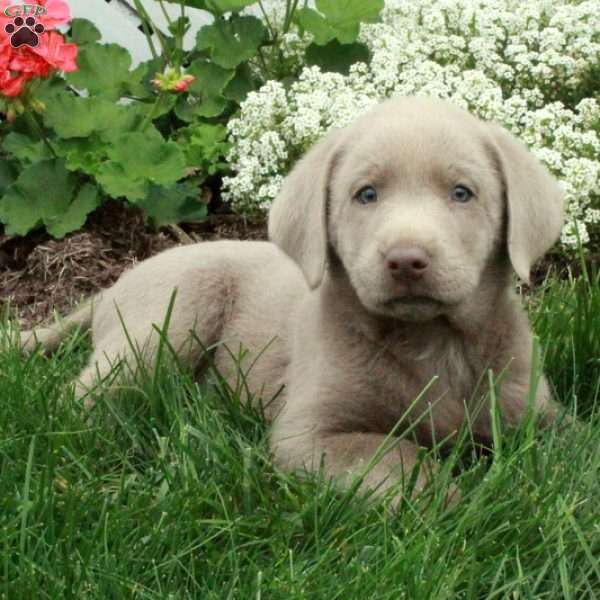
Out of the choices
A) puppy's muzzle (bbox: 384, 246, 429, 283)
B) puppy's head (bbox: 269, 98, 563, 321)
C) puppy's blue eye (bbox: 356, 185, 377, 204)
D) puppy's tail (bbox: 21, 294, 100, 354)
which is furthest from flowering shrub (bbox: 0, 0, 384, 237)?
puppy's muzzle (bbox: 384, 246, 429, 283)

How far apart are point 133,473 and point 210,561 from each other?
0.57 metres

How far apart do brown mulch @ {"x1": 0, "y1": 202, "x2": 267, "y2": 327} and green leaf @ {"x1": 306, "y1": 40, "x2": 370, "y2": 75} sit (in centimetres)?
89

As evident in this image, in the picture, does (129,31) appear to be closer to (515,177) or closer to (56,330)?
(56,330)

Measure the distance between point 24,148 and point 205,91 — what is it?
3.00ft

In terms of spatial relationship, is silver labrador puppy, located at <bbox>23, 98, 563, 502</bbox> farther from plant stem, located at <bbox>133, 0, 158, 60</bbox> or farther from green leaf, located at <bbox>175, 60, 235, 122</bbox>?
plant stem, located at <bbox>133, 0, 158, 60</bbox>

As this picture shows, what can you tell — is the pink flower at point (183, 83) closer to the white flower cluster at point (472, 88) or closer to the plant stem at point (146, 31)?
the white flower cluster at point (472, 88)

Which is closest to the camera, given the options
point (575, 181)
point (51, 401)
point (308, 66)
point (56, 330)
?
point (51, 401)

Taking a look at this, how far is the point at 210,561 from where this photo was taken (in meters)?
2.82

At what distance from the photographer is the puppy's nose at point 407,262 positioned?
3.26 m

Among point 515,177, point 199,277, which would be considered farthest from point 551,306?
point 199,277

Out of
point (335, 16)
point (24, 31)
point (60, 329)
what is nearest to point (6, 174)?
point (24, 31)

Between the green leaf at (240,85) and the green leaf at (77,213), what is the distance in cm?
90

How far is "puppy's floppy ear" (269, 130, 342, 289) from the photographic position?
3.62m

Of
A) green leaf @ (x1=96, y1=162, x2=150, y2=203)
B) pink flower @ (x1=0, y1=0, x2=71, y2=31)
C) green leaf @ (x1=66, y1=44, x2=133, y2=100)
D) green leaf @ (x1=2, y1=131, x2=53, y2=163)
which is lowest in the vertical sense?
green leaf @ (x1=96, y1=162, x2=150, y2=203)
